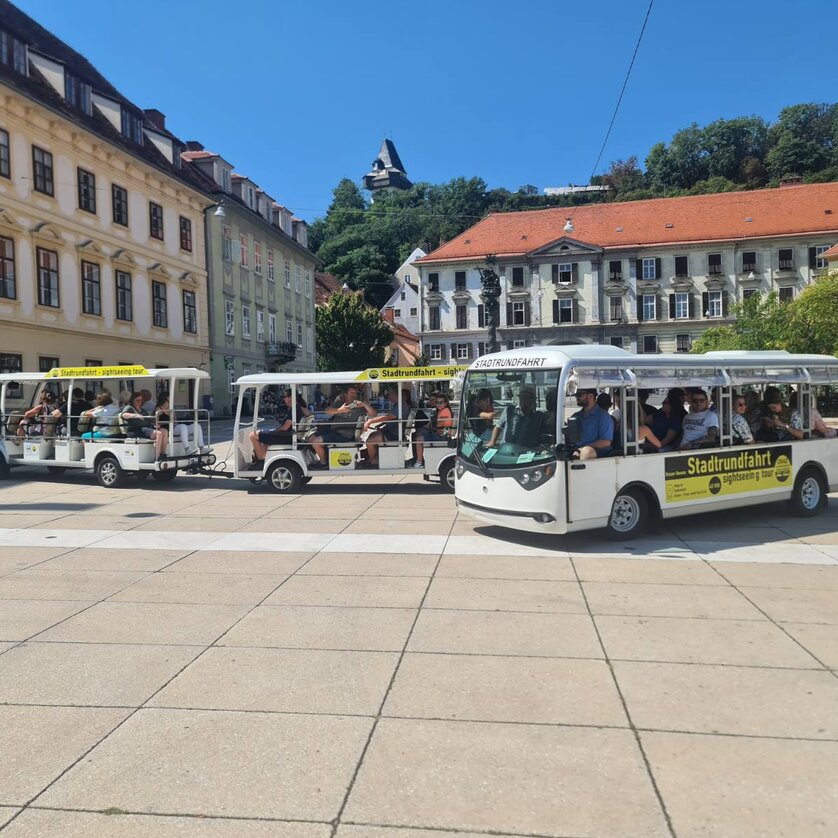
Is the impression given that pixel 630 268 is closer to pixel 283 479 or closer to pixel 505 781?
pixel 283 479

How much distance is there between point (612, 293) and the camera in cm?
7294

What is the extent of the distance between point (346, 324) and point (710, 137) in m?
75.2

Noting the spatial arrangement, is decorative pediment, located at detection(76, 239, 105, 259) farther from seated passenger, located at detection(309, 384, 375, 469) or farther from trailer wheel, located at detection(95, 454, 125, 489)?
seated passenger, located at detection(309, 384, 375, 469)

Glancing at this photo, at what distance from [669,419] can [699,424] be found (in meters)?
0.41

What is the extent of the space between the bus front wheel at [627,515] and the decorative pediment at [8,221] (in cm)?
2589

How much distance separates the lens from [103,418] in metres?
15.3

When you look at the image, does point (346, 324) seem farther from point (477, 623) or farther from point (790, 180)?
point (477, 623)

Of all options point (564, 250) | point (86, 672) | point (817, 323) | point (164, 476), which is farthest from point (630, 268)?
point (86, 672)

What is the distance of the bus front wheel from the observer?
29.8 feet

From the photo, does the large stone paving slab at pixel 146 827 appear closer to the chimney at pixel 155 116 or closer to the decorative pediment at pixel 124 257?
the decorative pediment at pixel 124 257

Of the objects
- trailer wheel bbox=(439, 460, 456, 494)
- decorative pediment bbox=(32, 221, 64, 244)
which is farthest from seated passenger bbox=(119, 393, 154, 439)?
decorative pediment bbox=(32, 221, 64, 244)

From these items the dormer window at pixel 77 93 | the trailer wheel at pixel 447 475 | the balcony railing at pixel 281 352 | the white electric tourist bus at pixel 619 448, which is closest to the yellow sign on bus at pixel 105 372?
the trailer wheel at pixel 447 475

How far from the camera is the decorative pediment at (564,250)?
7196 centimetres

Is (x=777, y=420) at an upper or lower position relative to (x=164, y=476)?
upper
